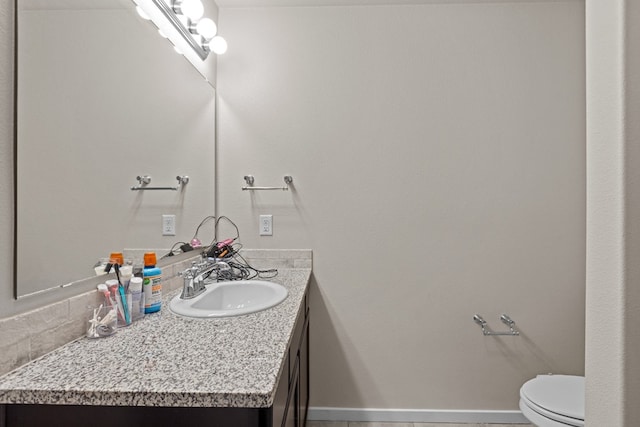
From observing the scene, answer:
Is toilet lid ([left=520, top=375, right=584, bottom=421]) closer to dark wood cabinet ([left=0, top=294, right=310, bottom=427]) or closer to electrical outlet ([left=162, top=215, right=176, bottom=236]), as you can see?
dark wood cabinet ([left=0, top=294, right=310, bottom=427])

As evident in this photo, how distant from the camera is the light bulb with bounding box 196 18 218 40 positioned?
158 cm

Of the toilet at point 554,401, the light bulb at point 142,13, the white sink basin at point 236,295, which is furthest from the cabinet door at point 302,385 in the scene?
the light bulb at point 142,13

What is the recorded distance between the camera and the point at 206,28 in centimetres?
159

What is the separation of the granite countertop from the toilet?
1186 millimetres

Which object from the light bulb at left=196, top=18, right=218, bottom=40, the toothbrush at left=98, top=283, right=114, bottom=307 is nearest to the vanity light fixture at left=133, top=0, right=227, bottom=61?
the light bulb at left=196, top=18, right=218, bottom=40

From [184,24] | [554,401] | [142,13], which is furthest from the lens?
[184,24]

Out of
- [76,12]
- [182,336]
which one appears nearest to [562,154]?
[182,336]

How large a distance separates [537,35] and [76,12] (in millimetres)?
2207

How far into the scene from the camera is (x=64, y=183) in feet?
2.91

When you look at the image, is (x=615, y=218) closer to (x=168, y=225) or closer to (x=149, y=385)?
(x=149, y=385)

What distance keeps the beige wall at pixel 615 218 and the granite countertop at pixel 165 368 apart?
2.53 ft

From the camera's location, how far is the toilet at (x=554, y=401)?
131 centimetres

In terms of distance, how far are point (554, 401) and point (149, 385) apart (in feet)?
5.38

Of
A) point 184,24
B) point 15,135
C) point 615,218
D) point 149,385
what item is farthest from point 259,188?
point 615,218
